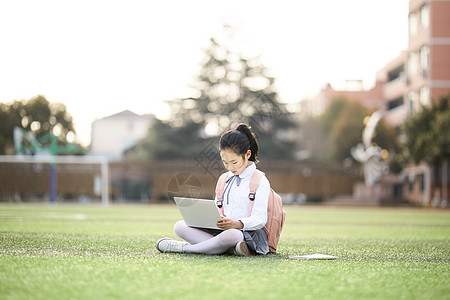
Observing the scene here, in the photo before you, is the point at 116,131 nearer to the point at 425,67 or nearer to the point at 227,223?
the point at 425,67

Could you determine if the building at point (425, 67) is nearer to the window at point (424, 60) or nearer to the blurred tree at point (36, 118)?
the window at point (424, 60)

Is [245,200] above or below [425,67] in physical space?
below

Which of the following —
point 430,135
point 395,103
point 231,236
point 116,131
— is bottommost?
point 231,236

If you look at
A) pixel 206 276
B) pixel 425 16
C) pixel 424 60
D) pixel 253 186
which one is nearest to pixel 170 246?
pixel 253 186

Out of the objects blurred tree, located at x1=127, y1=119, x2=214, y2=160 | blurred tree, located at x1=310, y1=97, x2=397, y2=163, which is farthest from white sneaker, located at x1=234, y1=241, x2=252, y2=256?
blurred tree, located at x1=310, y1=97, x2=397, y2=163

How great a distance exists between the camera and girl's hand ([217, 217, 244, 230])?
15.1 feet

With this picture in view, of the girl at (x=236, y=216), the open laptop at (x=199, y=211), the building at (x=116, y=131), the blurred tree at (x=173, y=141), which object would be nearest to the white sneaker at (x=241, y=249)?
the girl at (x=236, y=216)

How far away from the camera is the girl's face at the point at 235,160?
4.79m

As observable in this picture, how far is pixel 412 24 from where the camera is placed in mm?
36312

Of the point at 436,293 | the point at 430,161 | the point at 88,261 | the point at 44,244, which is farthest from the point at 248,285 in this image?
the point at 430,161

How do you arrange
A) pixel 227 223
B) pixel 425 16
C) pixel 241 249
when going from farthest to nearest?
pixel 425 16 → pixel 241 249 → pixel 227 223

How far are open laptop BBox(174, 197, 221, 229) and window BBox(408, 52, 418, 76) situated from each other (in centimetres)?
3328

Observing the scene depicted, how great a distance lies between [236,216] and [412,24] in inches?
1340

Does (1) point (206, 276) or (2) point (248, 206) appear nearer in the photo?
(1) point (206, 276)
